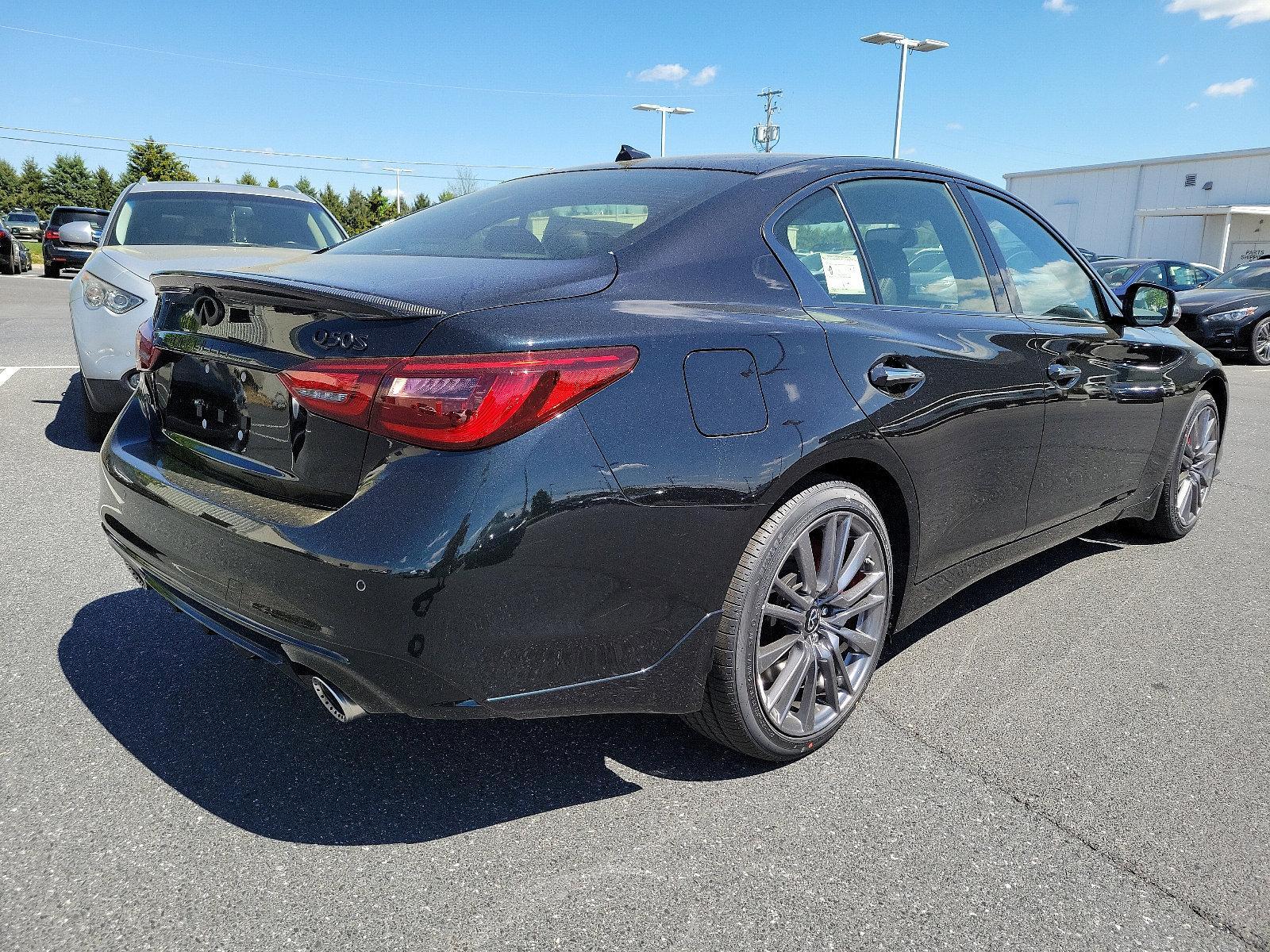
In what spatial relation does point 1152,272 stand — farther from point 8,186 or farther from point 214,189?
point 8,186

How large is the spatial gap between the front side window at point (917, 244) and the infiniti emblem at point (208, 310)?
170cm

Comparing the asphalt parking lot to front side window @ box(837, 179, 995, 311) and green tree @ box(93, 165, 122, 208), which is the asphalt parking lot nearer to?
front side window @ box(837, 179, 995, 311)

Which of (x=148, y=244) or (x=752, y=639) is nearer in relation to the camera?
(x=752, y=639)

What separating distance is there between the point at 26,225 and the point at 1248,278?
49.4m

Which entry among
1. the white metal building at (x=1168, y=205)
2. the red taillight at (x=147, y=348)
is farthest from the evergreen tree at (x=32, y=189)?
the red taillight at (x=147, y=348)

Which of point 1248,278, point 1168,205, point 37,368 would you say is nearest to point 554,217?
point 37,368

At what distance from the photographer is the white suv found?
5.41 m

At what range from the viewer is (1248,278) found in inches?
568

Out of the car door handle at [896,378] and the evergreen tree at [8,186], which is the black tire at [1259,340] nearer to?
the car door handle at [896,378]

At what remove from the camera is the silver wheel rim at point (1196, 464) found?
4723 millimetres

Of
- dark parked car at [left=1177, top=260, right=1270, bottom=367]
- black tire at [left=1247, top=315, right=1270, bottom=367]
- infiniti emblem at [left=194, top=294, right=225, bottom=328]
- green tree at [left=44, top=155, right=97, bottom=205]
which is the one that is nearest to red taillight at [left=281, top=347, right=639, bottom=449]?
infiniti emblem at [left=194, top=294, right=225, bottom=328]

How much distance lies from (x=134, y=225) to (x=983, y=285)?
5.85 metres

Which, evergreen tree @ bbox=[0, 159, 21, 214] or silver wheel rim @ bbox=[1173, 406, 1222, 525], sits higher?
evergreen tree @ bbox=[0, 159, 21, 214]

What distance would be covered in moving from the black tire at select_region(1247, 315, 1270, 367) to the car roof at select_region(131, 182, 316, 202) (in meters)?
12.0
